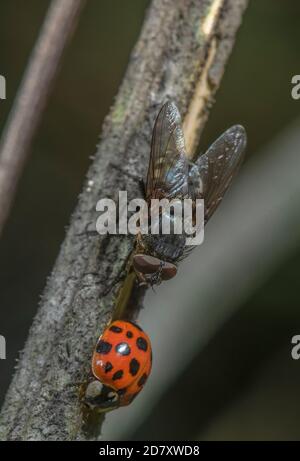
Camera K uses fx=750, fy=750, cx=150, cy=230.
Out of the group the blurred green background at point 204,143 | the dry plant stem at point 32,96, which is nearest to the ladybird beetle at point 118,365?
the dry plant stem at point 32,96

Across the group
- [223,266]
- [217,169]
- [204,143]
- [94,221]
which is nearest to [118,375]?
[94,221]

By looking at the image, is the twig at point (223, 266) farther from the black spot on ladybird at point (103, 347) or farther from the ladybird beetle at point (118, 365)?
the black spot on ladybird at point (103, 347)

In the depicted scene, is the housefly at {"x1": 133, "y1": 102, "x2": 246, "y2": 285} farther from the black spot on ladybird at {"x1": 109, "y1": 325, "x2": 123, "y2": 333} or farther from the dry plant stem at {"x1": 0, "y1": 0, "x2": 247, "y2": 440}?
the black spot on ladybird at {"x1": 109, "y1": 325, "x2": 123, "y2": 333}

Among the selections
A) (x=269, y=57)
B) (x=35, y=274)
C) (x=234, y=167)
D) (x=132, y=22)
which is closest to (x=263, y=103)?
(x=269, y=57)

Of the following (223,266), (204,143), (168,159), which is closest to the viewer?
(168,159)

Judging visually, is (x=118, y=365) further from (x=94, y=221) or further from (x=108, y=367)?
(x=94, y=221)

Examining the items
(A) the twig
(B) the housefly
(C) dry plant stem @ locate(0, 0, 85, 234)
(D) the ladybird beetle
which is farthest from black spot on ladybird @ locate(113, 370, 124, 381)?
(A) the twig

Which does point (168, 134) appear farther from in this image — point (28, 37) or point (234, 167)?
point (28, 37)

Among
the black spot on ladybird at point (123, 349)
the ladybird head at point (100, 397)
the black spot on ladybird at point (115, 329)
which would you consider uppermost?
the black spot on ladybird at point (115, 329)
